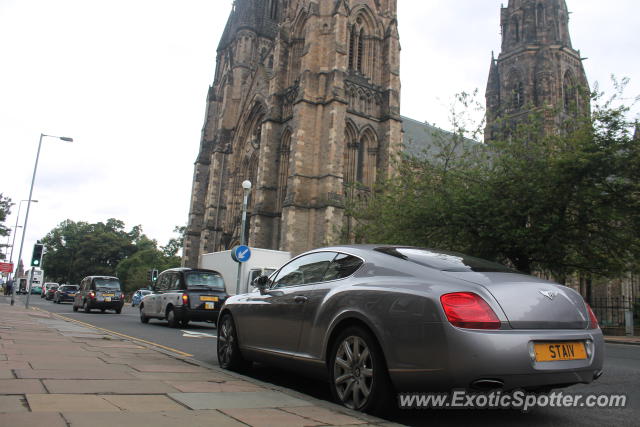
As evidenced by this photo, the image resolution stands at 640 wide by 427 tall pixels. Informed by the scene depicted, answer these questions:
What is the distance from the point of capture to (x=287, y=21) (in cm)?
3588

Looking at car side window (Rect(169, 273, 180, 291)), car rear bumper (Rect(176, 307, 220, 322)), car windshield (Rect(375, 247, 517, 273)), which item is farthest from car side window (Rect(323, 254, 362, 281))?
car side window (Rect(169, 273, 180, 291))

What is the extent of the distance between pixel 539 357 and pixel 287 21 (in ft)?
118

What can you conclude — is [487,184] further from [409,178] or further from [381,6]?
[381,6]

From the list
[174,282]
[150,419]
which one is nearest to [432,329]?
[150,419]

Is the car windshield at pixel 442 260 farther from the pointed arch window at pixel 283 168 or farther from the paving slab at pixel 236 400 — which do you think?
the pointed arch window at pixel 283 168

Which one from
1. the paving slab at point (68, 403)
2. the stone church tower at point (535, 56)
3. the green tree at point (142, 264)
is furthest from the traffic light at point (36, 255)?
the stone church tower at point (535, 56)

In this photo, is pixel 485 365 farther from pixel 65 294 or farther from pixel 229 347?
pixel 65 294

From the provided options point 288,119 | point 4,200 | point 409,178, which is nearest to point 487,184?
point 409,178

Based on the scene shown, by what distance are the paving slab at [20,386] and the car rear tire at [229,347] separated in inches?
84.5

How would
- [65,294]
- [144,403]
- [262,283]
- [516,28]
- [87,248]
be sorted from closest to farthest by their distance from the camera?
[144,403] < [262,283] < [65,294] < [516,28] < [87,248]

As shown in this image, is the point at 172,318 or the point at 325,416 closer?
the point at 325,416

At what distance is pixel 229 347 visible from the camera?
19.4 feet

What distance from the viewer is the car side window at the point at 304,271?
485 cm

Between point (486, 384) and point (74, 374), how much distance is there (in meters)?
3.68
